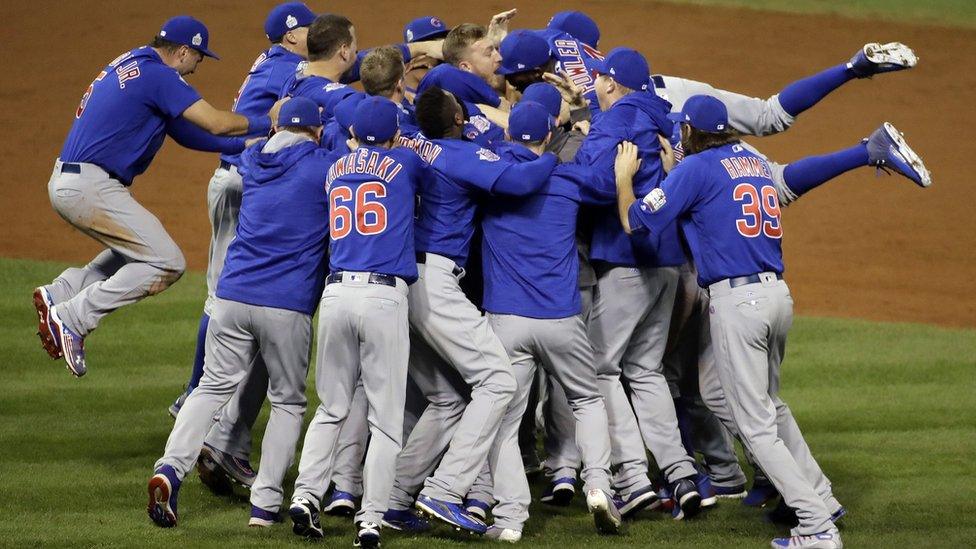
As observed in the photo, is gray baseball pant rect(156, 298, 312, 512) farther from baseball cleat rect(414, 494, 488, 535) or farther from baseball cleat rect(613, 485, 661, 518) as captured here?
baseball cleat rect(613, 485, 661, 518)

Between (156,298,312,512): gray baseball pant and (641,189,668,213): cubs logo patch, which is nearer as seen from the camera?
(641,189,668,213): cubs logo patch

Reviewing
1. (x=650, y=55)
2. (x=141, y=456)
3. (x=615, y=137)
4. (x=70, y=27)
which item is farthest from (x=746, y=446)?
(x=70, y=27)

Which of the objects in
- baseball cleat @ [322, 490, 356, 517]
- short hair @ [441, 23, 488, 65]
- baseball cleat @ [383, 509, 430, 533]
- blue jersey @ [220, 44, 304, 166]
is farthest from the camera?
blue jersey @ [220, 44, 304, 166]

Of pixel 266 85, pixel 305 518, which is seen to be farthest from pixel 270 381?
pixel 266 85

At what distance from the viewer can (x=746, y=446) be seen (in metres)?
6.15

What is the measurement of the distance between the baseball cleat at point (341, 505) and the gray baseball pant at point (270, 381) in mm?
285

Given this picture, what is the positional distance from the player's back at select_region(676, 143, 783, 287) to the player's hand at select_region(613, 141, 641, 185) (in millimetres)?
303

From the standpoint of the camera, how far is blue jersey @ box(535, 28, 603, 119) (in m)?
7.18

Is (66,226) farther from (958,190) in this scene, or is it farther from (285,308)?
(958,190)

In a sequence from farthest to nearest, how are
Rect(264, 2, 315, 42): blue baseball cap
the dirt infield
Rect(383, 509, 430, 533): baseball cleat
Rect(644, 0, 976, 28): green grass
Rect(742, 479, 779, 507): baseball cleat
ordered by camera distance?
1. Rect(644, 0, 976, 28): green grass
2. the dirt infield
3. Rect(264, 2, 315, 42): blue baseball cap
4. Rect(742, 479, 779, 507): baseball cleat
5. Rect(383, 509, 430, 533): baseball cleat

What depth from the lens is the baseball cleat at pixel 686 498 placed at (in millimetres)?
6488

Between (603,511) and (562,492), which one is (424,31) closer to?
(562,492)

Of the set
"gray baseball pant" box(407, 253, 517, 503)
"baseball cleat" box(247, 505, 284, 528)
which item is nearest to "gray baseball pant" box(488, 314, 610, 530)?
"gray baseball pant" box(407, 253, 517, 503)

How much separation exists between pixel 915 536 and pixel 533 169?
2430 mm
